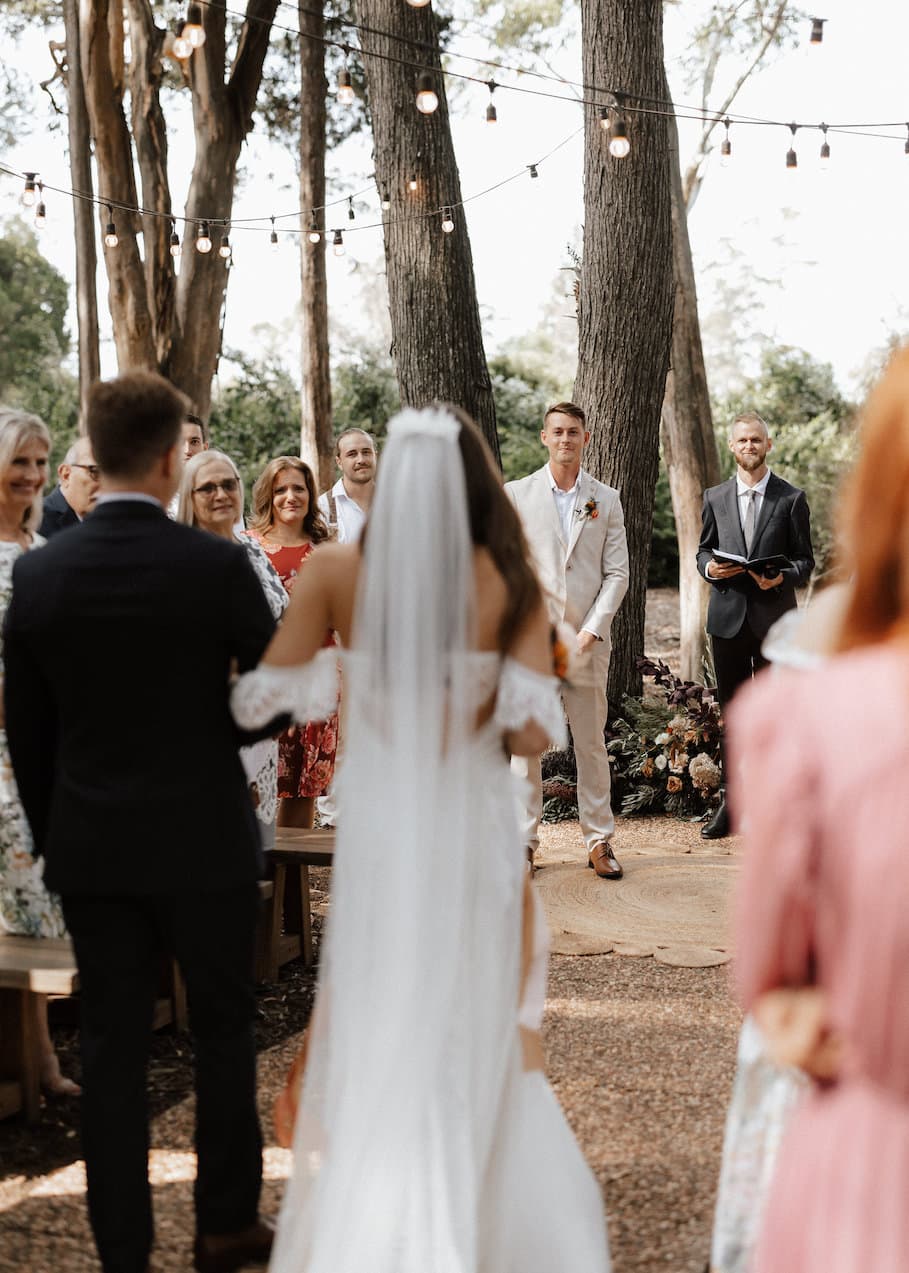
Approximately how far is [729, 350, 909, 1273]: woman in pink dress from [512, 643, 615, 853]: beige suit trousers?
16.4 feet

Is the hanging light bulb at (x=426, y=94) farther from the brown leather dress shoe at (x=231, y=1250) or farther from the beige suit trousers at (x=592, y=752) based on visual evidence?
the brown leather dress shoe at (x=231, y=1250)

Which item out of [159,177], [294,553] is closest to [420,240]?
[294,553]

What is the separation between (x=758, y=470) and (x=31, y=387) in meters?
30.2

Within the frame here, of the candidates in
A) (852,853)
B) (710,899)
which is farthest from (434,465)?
(710,899)

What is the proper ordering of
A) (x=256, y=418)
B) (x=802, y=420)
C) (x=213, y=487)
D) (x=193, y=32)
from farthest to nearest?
(x=802, y=420) < (x=256, y=418) < (x=193, y=32) < (x=213, y=487)

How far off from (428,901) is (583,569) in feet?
13.1

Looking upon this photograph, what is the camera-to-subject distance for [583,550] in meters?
6.34

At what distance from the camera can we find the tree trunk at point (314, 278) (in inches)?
575

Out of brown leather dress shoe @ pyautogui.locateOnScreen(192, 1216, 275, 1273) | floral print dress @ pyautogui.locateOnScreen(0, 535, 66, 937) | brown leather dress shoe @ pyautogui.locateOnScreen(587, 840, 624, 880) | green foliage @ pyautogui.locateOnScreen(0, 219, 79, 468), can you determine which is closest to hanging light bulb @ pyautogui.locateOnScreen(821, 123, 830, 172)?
brown leather dress shoe @ pyautogui.locateOnScreen(587, 840, 624, 880)

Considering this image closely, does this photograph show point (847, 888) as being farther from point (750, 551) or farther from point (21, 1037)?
point (750, 551)

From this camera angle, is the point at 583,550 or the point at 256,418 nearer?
the point at 583,550

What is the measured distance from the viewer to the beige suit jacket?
630 cm

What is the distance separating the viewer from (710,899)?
6.02 m

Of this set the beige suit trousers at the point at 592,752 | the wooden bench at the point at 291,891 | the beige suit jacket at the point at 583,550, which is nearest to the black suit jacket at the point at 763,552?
the beige suit jacket at the point at 583,550
